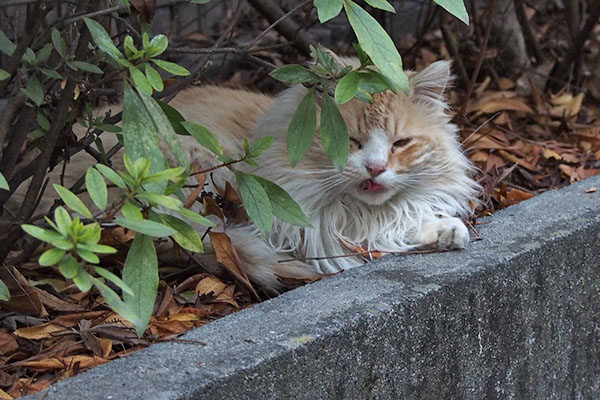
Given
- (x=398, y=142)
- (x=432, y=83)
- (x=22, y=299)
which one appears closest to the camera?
(x=22, y=299)

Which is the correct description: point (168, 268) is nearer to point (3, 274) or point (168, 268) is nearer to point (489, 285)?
point (3, 274)

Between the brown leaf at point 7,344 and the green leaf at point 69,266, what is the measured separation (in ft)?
2.42

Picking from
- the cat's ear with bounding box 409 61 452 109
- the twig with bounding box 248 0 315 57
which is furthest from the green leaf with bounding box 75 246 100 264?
the twig with bounding box 248 0 315 57

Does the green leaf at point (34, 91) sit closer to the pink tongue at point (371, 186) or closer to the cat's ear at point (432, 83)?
the pink tongue at point (371, 186)

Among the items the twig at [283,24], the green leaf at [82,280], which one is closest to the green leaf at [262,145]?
the green leaf at [82,280]

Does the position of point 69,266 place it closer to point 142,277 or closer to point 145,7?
point 142,277

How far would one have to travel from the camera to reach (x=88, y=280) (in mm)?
1539

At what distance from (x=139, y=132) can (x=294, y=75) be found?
520 millimetres

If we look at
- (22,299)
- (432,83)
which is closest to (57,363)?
(22,299)

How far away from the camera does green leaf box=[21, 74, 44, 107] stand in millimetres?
2035

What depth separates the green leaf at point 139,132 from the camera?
1.82 metres

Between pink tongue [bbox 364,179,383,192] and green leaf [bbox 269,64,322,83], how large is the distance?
2.39ft

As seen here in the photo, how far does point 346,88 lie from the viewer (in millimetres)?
2008

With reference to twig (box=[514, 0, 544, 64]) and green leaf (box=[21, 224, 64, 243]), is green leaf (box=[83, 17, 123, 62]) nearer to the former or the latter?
green leaf (box=[21, 224, 64, 243])
